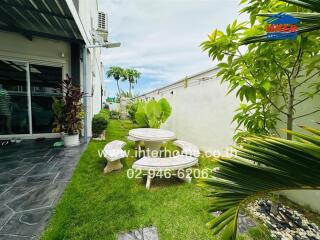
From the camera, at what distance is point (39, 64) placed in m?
6.34

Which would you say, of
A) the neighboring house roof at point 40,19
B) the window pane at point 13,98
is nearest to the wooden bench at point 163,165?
the neighboring house roof at point 40,19

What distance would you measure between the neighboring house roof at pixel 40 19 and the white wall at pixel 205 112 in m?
4.35

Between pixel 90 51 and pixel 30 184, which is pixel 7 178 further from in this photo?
pixel 90 51

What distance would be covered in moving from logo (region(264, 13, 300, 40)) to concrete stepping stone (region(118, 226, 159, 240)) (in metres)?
2.40

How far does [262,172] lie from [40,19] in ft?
21.2

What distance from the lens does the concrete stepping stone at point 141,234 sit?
7.10ft

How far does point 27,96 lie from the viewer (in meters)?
6.20

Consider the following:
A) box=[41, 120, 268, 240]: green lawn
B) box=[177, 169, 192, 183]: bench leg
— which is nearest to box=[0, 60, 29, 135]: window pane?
box=[41, 120, 268, 240]: green lawn

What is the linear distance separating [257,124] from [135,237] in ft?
7.37

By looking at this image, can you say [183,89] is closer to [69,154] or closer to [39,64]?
[69,154]

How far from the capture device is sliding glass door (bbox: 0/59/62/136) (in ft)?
19.6

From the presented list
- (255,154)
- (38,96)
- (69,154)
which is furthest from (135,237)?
(38,96)

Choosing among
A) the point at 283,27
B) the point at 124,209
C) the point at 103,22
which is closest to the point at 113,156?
the point at 124,209

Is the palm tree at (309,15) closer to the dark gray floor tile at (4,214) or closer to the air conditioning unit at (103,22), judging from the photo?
the dark gray floor tile at (4,214)
